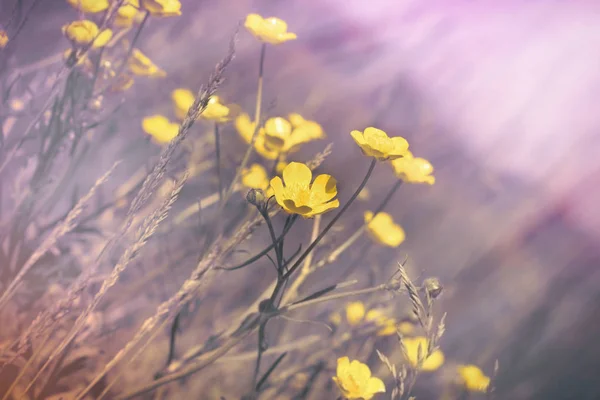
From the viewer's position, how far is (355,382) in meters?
0.90

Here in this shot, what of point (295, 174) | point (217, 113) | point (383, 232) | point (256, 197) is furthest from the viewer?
point (383, 232)

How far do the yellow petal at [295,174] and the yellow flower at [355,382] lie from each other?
1.29 ft

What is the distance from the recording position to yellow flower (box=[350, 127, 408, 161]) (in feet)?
2.50

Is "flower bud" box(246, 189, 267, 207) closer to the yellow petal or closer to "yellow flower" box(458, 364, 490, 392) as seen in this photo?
the yellow petal

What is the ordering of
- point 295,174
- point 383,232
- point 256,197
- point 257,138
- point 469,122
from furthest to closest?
point 469,122 → point 383,232 → point 257,138 → point 295,174 → point 256,197

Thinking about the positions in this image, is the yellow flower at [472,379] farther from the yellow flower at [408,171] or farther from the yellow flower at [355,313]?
the yellow flower at [408,171]

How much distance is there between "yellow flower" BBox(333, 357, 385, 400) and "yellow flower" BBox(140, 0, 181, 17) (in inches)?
31.6

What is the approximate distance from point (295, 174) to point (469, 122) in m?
1.24

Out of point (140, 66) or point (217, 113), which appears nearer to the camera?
point (217, 113)

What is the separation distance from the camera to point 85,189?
127 cm

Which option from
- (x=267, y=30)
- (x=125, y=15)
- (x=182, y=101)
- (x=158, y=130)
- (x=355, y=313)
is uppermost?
(x=267, y=30)

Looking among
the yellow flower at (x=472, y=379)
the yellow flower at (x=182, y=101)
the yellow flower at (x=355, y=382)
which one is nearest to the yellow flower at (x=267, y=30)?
the yellow flower at (x=182, y=101)

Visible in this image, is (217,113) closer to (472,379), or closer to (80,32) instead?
(80,32)

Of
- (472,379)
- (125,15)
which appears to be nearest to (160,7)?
(125,15)
